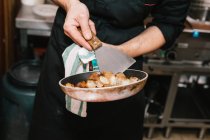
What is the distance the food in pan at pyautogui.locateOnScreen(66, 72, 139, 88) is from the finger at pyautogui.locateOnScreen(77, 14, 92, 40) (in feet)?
0.33

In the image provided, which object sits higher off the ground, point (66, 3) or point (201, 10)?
point (66, 3)

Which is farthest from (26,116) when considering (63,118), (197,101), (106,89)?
(197,101)

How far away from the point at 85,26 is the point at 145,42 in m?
0.25

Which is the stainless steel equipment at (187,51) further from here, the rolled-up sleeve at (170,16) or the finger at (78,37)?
the finger at (78,37)

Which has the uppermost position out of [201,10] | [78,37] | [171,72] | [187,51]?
[78,37]

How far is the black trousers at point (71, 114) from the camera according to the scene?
105cm

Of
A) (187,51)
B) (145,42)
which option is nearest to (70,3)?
(145,42)

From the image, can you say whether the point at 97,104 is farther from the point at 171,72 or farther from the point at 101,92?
the point at 171,72

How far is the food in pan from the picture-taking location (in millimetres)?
794

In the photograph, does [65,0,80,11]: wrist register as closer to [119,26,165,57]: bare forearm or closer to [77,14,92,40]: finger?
[77,14,92,40]: finger

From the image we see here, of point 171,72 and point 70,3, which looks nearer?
point 70,3

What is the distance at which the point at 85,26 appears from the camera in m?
0.82

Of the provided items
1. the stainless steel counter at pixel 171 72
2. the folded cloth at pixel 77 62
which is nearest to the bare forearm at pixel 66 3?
the folded cloth at pixel 77 62

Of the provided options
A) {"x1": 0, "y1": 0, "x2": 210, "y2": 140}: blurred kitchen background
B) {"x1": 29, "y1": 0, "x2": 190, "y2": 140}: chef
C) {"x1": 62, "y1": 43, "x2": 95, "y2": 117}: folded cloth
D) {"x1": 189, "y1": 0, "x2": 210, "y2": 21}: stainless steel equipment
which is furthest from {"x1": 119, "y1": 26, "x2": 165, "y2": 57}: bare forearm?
{"x1": 189, "y1": 0, "x2": 210, "y2": 21}: stainless steel equipment
